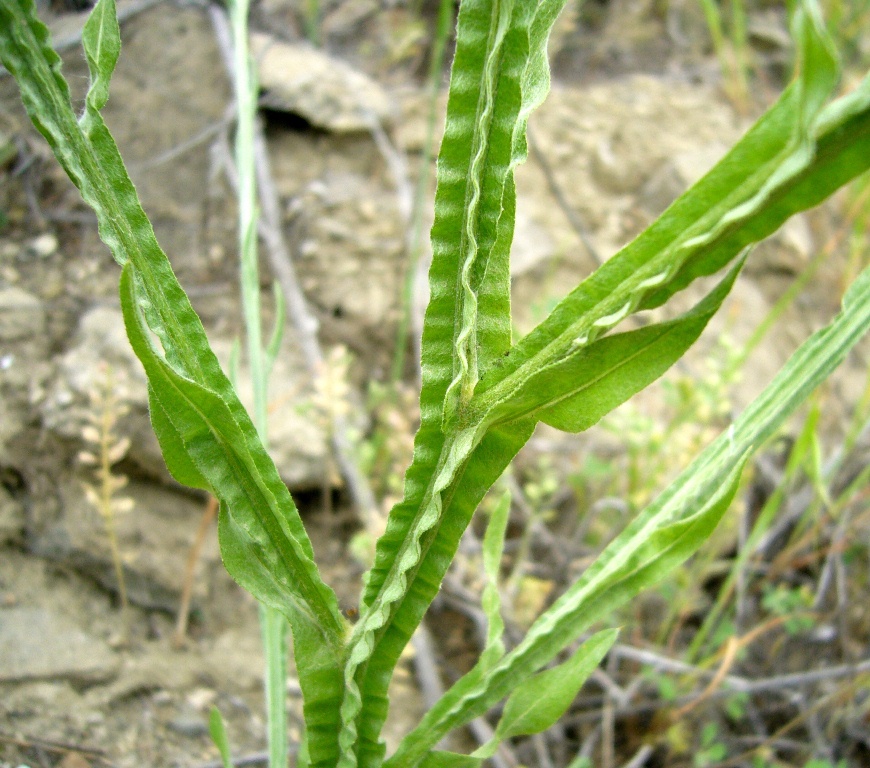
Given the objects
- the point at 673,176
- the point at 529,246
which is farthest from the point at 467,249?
the point at 673,176

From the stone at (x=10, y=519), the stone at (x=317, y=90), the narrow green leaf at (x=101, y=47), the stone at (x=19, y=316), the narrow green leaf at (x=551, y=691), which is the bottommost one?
the narrow green leaf at (x=551, y=691)

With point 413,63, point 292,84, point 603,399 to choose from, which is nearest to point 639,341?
point 603,399

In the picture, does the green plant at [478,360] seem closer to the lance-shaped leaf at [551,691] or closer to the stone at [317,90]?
the lance-shaped leaf at [551,691]

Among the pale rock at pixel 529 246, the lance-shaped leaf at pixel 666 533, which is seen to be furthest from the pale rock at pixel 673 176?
the lance-shaped leaf at pixel 666 533

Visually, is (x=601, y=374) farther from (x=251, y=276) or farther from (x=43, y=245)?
(x=43, y=245)

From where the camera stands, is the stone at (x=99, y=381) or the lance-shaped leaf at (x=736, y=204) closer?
A: the lance-shaped leaf at (x=736, y=204)
